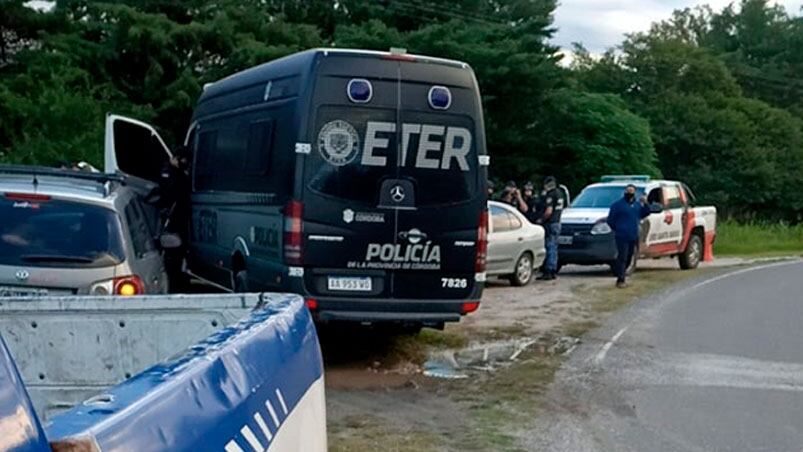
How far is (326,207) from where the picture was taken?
10.8 metres

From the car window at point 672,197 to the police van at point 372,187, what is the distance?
14.1 meters

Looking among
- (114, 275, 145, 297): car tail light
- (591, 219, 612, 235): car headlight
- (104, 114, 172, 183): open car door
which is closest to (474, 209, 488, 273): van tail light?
(114, 275, 145, 297): car tail light

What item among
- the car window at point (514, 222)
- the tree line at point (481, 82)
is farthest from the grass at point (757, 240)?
the car window at point (514, 222)

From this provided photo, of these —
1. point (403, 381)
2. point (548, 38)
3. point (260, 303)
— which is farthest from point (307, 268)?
point (548, 38)

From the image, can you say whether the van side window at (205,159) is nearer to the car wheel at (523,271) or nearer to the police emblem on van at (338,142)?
the police emblem on van at (338,142)

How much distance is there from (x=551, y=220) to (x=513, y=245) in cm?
189

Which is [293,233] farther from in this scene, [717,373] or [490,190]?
[490,190]

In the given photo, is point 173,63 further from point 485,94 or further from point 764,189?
point 764,189

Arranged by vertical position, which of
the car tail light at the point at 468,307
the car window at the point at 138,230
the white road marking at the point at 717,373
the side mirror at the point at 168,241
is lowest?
the white road marking at the point at 717,373

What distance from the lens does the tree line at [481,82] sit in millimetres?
32156

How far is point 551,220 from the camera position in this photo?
→ 2191 centimetres

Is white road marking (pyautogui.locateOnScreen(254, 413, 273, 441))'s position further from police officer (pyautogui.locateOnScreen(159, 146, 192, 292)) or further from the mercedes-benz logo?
police officer (pyautogui.locateOnScreen(159, 146, 192, 292))

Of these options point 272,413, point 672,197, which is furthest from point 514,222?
point 272,413

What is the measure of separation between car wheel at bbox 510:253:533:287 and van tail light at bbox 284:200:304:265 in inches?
402
